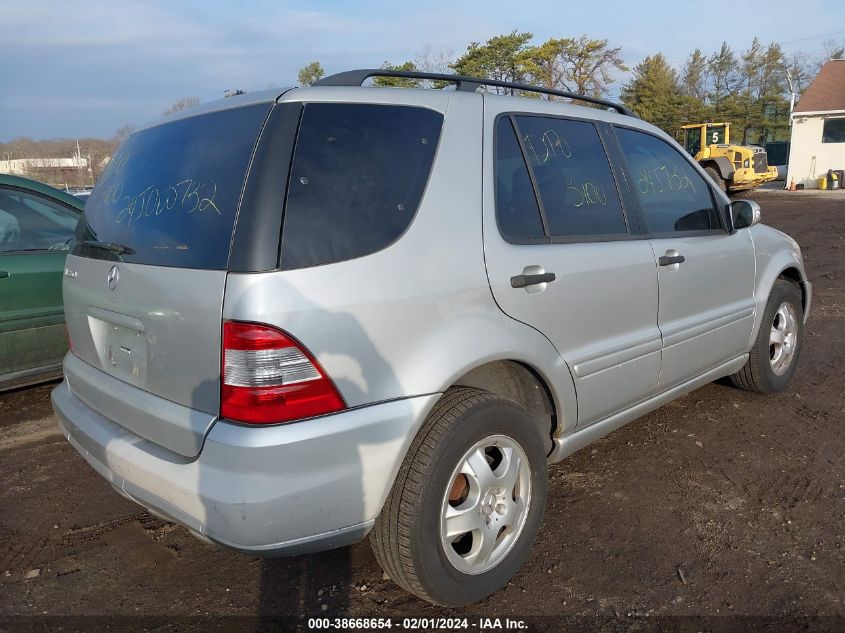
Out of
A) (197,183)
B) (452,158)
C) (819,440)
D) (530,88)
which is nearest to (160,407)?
(197,183)

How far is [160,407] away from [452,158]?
131 centimetres

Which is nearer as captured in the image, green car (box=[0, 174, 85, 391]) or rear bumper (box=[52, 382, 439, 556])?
rear bumper (box=[52, 382, 439, 556])

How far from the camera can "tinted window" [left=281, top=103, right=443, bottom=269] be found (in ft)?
6.52

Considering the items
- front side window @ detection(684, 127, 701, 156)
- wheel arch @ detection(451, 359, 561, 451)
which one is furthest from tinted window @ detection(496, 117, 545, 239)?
front side window @ detection(684, 127, 701, 156)

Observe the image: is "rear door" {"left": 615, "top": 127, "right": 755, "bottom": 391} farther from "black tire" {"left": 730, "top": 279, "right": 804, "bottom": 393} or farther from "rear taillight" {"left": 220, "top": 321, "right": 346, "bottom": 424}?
"rear taillight" {"left": 220, "top": 321, "right": 346, "bottom": 424}

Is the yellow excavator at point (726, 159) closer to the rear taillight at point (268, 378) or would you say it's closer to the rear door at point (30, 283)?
the rear door at point (30, 283)

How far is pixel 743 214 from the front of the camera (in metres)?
3.73

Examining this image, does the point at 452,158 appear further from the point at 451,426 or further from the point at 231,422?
the point at 231,422

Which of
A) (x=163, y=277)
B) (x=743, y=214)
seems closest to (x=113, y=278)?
(x=163, y=277)

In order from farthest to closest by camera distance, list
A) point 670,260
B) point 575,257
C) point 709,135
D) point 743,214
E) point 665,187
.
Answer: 1. point 709,135
2. point 743,214
3. point 665,187
4. point 670,260
5. point 575,257

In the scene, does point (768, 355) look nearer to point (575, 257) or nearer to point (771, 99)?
point (575, 257)

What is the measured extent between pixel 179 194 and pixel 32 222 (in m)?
2.97

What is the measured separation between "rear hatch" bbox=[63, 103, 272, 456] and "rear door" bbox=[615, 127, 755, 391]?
2028 millimetres

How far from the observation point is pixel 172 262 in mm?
2115
